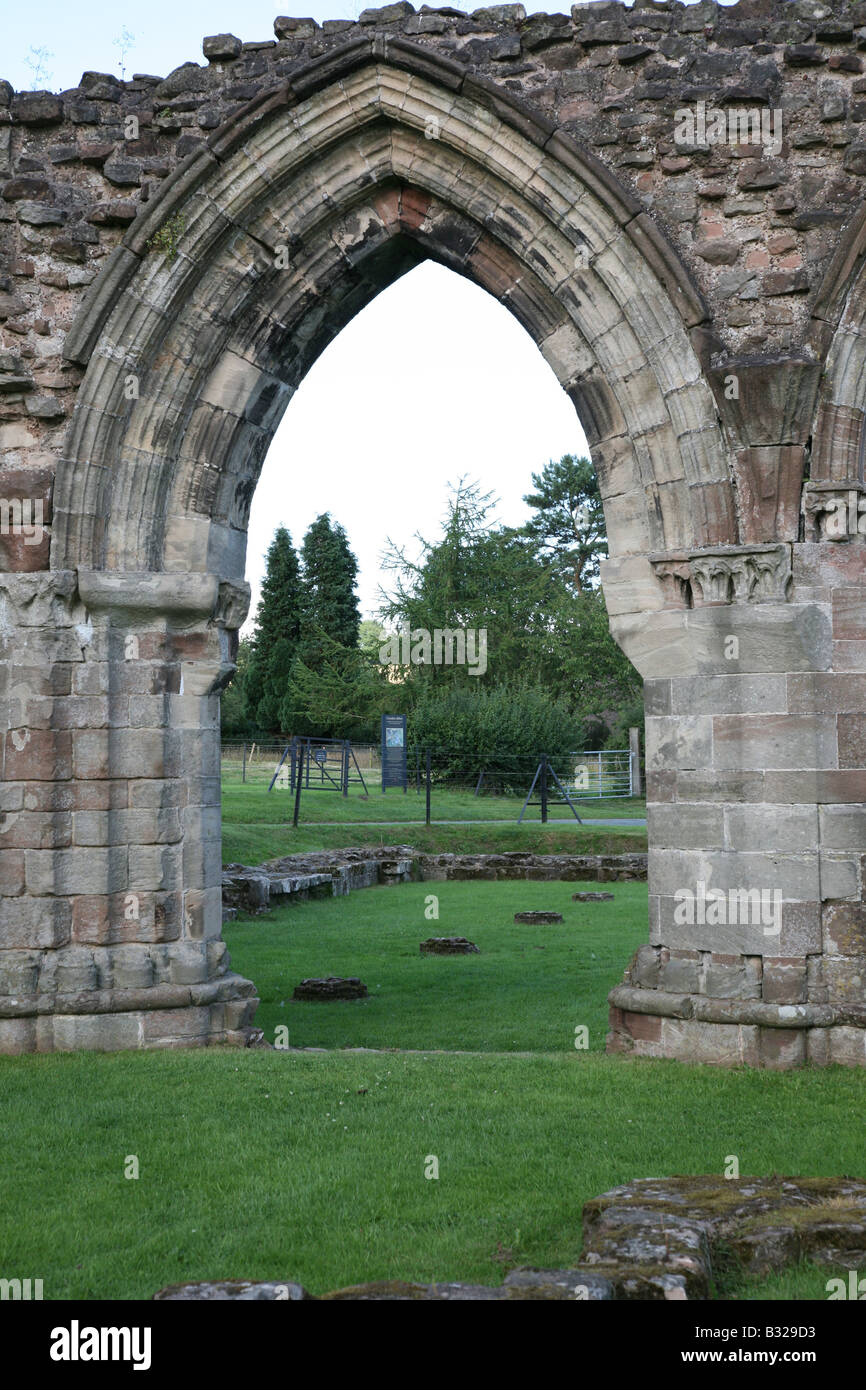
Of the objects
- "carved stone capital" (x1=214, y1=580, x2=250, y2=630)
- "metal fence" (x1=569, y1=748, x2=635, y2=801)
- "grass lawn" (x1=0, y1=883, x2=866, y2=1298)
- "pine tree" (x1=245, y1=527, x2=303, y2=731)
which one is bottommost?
"grass lawn" (x1=0, y1=883, x2=866, y2=1298)

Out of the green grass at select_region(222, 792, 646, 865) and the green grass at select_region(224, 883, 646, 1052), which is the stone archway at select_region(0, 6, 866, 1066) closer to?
the green grass at select_region(224, 883, 646, 1052)

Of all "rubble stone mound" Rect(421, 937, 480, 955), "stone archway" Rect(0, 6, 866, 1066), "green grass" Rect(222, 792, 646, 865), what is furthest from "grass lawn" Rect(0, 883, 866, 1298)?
"green grass" Rect(222, 792, 646, 865)

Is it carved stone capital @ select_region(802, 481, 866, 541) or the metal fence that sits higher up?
carved stone capital @ select_region(802, 481, 866, 541)

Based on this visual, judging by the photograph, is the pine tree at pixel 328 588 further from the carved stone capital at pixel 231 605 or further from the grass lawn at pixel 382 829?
the carved stone capital at pixel 231 605

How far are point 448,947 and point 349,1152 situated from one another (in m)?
6.10

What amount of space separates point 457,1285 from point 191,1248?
3.87ft

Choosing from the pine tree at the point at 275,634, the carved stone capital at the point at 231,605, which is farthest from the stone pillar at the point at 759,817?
the pine tree at the point at 275,634

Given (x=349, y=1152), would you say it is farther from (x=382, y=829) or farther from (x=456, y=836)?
(x=456, y=836)

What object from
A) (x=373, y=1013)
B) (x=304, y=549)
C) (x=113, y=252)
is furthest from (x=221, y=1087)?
(x=304, y=549)

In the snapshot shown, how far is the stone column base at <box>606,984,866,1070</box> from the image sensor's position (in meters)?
5.89

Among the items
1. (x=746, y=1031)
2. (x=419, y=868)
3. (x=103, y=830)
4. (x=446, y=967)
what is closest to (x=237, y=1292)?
(x=746, y=1031)

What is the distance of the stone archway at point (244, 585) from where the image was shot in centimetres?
608

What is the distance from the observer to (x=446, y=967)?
10.0 metres

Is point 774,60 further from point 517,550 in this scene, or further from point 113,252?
point 517,550
